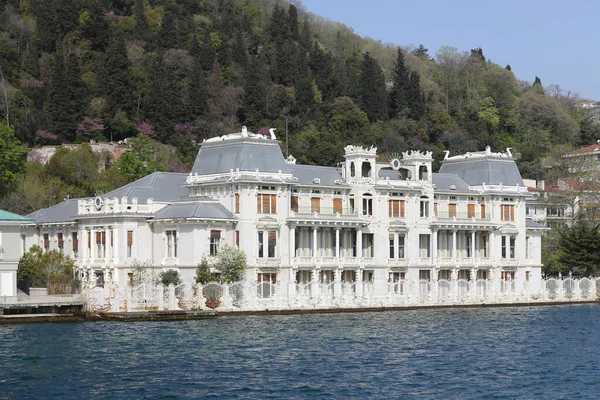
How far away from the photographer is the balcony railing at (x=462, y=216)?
267 feet

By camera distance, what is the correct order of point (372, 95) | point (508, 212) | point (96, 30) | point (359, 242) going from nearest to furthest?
point (359, 242)
point (508, 212)
point (96, 30)
point (372, 95)

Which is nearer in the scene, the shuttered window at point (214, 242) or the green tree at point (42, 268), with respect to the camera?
the shuttered window at point (214, 242)

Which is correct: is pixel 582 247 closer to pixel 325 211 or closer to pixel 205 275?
pixel 325 211

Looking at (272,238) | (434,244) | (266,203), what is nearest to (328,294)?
(272,238)

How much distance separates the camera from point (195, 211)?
6950cm

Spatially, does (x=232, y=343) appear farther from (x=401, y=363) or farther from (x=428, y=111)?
(x=428, y=111)

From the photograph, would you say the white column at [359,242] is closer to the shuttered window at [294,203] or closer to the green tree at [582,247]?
the shuttered window at [294,203]

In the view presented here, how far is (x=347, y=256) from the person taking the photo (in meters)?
76.6

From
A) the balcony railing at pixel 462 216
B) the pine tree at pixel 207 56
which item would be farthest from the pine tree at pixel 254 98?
the balcony railing at pixel 462 216

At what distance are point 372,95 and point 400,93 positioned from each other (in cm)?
586

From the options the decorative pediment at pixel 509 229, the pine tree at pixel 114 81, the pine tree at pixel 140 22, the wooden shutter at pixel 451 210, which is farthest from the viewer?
the pine tree at pixel 140 22

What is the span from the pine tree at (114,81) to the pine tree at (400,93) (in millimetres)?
30966

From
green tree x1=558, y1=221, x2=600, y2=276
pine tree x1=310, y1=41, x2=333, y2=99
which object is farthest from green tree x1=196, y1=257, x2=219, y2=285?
pine tree x1=310, y1=41, x2=333, y2=99

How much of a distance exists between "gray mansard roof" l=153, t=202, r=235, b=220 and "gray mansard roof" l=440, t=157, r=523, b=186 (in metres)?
22.0
